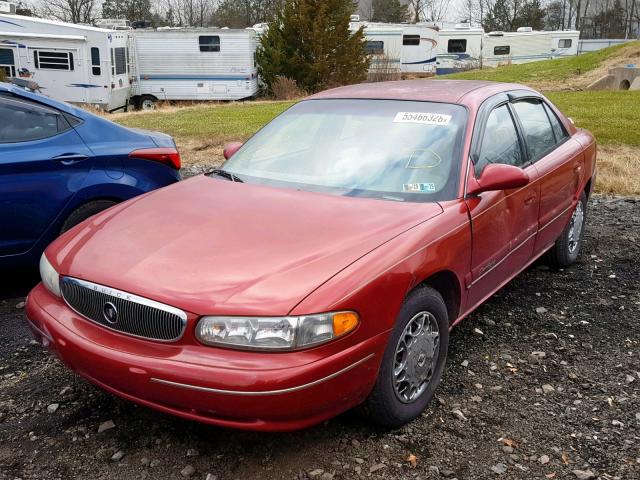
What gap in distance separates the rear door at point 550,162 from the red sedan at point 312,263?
0.05 meters

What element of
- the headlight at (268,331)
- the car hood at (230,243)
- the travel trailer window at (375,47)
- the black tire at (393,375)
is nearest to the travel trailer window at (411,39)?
the travel trailer window at (375,47)

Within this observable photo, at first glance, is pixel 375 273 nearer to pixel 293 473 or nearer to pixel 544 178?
pixel 293 473

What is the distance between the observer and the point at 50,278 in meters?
3.07

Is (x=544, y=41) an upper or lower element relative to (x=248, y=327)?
upper

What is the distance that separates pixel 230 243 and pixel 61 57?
20.0 m

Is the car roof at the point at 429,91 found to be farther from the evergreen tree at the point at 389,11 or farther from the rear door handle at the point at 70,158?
the evergreen tree at the point at 389,11

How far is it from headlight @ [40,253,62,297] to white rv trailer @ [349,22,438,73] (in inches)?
1149

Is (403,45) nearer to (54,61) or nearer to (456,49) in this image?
(456,49)

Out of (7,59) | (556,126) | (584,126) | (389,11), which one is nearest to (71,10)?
(389,11)

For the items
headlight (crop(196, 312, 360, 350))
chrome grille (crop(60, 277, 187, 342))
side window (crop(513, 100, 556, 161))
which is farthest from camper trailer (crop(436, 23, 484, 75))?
headlight (crop(196, 312, 360, 350))

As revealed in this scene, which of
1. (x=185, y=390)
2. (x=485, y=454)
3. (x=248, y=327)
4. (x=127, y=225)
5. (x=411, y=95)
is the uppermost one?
(x=411, y=95)

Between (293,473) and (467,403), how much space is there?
105cm

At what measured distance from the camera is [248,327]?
8.05ft

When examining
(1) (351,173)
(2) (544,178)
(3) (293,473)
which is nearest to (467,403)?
(3) (293,473)
